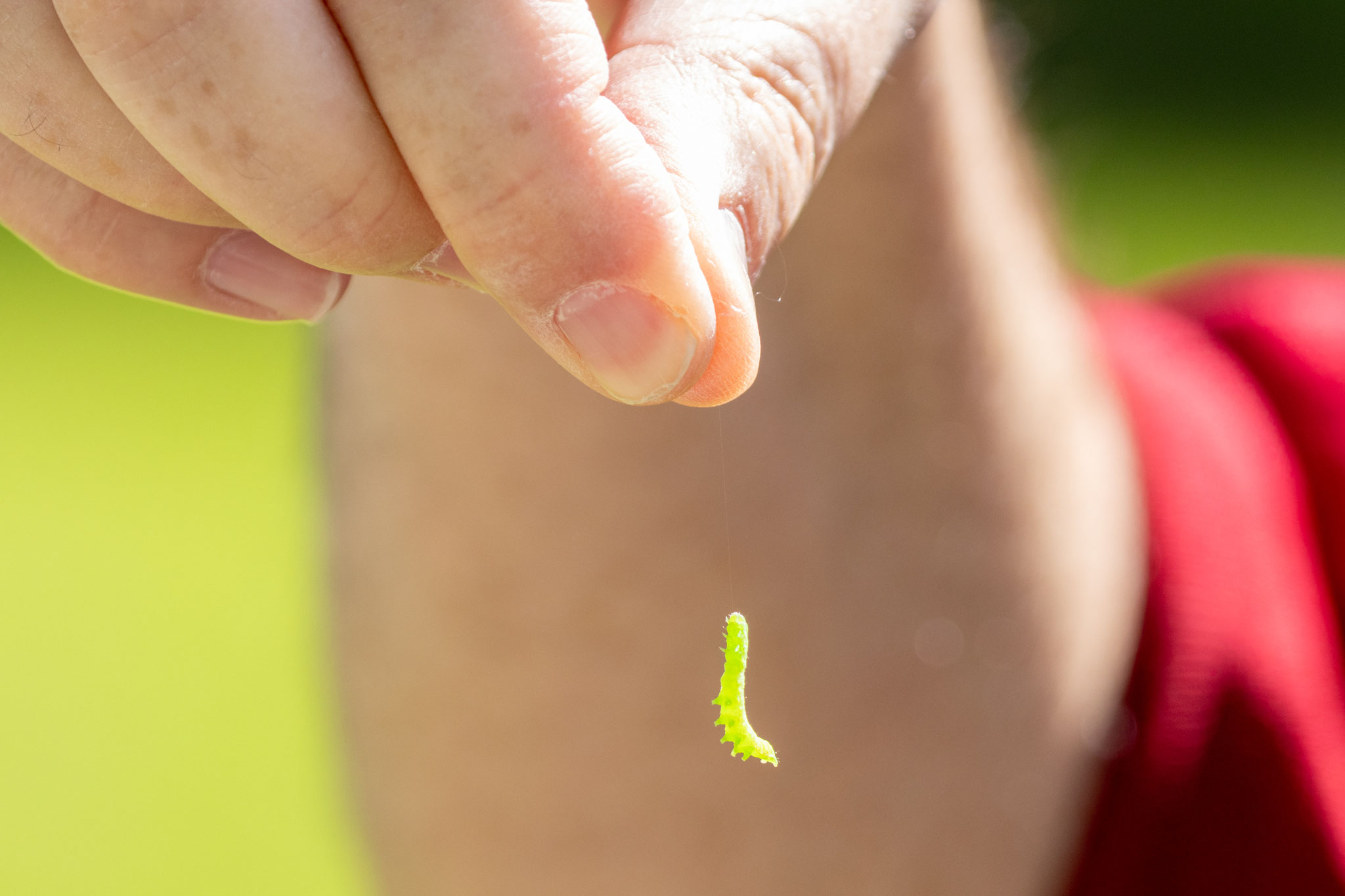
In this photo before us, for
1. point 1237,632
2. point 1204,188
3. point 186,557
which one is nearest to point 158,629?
point 186,557

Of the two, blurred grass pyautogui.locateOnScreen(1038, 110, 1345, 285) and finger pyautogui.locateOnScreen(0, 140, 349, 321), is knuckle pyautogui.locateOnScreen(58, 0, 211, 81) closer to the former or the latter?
finger pyautogui.locateOnScreen(0, 140, 349, 321)

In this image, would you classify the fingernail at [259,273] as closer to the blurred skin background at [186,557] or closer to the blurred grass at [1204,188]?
the blurred skin background at [186,557]

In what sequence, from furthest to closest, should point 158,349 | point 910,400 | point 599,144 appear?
point 158,349, point 910,400, point 599,144

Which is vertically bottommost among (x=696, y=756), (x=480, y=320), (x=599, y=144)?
(x=696, y=756)

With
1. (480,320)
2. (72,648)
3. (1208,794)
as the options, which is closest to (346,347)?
(480,320)

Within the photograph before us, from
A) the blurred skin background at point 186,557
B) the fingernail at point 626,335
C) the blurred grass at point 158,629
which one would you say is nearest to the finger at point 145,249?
the fingernail at point 626,335

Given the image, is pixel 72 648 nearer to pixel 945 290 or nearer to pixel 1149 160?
pixel 945 290

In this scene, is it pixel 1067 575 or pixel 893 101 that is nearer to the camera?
pixel 893 101
